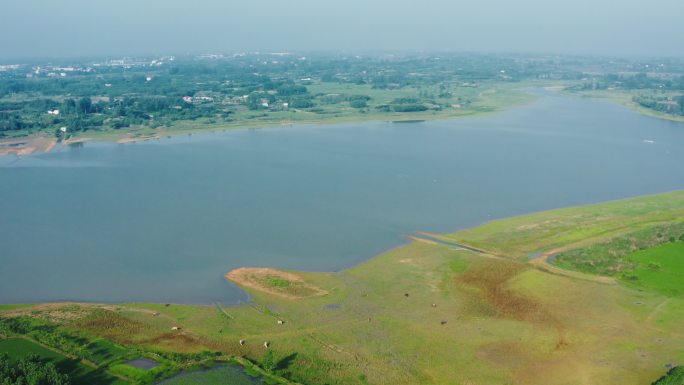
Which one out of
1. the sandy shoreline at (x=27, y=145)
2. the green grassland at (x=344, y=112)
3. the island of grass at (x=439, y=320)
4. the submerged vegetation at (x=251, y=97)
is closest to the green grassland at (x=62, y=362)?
the island of grass at (x=439, y=320)

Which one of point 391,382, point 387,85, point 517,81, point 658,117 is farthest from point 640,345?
point 517,81

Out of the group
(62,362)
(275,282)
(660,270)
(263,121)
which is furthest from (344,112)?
(62,362)

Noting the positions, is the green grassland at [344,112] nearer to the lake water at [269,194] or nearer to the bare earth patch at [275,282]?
the lake water at [269,194]

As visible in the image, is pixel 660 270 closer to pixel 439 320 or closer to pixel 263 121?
pixel 439 320

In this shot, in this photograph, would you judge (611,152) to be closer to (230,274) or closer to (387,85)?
(230,274)

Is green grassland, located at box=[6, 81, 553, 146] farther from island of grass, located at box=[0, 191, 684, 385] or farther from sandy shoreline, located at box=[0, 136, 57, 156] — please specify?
island of grass, located at box=[0, 191, 684, 385]

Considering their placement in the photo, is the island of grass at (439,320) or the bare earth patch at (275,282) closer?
the island of grass at (439,320)

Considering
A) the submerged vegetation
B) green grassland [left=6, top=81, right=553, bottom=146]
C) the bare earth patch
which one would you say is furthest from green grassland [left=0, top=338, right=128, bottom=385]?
the submerged vegetation
